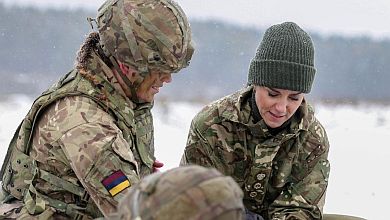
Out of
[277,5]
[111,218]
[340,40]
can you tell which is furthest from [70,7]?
[111,218]

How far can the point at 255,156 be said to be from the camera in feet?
10.5

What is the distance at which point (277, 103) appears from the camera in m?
2.97

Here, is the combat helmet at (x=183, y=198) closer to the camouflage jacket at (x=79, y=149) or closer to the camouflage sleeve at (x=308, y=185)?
the camouflage jacket at (x=79, y=149)

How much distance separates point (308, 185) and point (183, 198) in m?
1.72

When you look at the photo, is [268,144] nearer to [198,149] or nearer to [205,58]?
[198,149]

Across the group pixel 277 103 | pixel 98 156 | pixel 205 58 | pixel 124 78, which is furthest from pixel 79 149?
pixel 205 58

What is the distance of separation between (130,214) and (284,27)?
163 cm

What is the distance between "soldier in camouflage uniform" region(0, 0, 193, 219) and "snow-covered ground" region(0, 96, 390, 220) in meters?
2.95

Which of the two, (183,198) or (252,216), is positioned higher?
(183,198)

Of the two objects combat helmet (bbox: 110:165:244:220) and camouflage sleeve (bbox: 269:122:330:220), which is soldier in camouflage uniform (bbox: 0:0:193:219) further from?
combat helmet (bbox: 110:165:244:220)

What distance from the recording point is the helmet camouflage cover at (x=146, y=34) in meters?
2.58

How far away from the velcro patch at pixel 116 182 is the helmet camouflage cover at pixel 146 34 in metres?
0.40

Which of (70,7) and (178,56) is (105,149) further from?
(70,7)

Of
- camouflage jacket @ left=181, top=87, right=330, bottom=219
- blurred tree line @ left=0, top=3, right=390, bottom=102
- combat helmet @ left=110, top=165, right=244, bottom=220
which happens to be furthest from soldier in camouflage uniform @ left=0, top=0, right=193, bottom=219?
blurred tree line @ left=0, top=3, right=390, bottom=102
